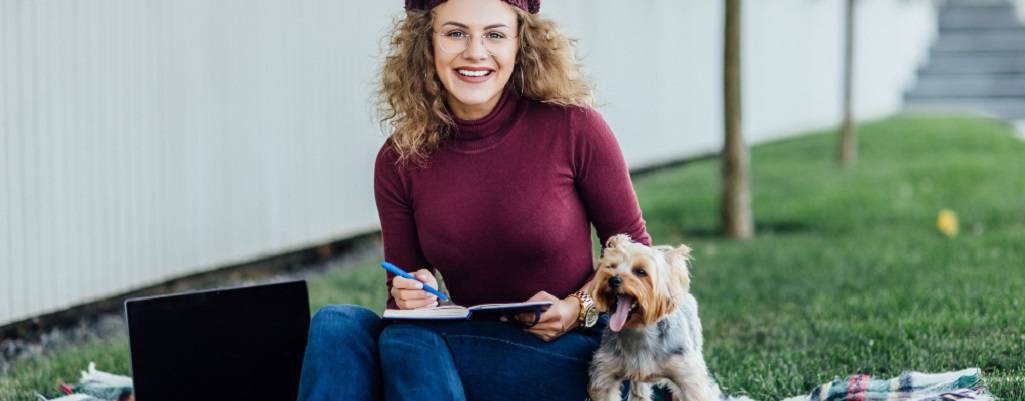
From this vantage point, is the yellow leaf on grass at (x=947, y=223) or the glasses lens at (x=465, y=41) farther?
the yellow leaf on grass at (x=947, y=223)

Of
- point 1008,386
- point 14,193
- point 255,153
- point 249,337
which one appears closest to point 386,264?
point 249,337

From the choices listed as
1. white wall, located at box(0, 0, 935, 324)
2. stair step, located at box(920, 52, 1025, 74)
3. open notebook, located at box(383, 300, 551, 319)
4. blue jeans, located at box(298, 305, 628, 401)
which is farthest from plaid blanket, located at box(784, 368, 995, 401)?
stair step, located at box(920, 52, 1025, 74)

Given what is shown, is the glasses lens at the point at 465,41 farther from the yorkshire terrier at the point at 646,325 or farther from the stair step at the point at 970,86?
the stair step at the point at 970,86

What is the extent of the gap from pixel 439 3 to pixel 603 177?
643 mm

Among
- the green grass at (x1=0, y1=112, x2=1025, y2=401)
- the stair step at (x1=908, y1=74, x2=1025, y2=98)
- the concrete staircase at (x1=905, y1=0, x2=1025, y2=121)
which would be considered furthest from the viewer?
the stair step at (x1=908, y1=74, x2=1025, y2=98)

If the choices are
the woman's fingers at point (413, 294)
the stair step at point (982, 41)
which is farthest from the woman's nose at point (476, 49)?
the stair step at point (982, 41)

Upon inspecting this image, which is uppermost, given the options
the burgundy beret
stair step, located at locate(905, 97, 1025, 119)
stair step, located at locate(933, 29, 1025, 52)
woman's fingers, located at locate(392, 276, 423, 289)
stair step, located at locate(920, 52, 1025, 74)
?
the burgundy beret

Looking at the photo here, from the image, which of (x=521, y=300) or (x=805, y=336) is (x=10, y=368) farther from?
(x=805, y=336)

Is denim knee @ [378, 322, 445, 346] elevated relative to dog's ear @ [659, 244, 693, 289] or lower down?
lower down

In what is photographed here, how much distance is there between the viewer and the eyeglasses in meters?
3.32

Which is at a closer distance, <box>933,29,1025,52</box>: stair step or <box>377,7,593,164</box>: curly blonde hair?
<box>377,7,593,164</box>: curly blonde hair

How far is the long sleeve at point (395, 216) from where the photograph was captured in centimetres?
342

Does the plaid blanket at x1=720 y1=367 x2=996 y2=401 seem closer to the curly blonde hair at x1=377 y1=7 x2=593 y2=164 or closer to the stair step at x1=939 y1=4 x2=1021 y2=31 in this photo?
the curly blonde hair at x1=377 y1=7 x2=593 y2=164

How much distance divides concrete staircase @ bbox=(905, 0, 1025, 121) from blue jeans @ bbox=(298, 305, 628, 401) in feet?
80.7
